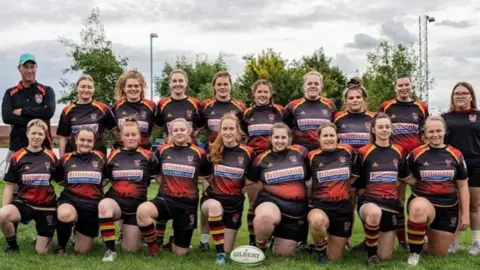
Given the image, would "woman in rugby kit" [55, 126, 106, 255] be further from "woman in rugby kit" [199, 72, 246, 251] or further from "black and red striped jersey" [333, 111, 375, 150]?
"black and red striped jersey" [333, 111, 375, 150]

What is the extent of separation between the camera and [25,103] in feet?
21.6

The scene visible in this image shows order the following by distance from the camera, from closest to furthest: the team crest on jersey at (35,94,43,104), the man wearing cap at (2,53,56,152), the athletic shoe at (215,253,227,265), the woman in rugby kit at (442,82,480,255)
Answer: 1. the athletic shoe at (215,253,227,265)
2. the woman in rugby kit at (442,82,480,255)
3. the man wearing cap at (2,53,56,152)
4. the team crest on jersey at (35,94,43,104)

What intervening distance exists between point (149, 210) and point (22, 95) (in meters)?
2.29

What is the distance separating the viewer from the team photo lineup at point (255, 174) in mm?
5555

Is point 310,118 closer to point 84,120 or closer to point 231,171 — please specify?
point 231,171

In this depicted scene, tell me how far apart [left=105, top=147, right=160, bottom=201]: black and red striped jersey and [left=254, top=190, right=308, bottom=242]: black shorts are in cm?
116

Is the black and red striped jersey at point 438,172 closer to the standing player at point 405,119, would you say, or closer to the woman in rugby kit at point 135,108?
the standing player at point 405,119

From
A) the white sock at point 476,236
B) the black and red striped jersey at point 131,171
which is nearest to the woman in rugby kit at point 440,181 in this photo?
the white sock at point 476,236

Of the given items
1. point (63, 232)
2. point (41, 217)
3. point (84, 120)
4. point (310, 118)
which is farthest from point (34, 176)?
point (310, 118)

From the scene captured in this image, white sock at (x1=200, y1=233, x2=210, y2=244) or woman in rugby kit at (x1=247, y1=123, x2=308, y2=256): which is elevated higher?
woman in rugby kit at (x1=247, y1=123, x2=308, y2=256)

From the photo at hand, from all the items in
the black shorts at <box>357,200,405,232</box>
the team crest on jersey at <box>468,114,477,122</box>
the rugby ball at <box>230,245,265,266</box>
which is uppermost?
the team crest on jersey at <box>468,114,477,122</box>

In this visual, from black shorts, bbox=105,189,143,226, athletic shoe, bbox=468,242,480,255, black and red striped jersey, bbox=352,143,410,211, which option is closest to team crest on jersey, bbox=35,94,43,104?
black shorts, bbox=105,189,143,226

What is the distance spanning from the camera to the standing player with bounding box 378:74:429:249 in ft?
20.2

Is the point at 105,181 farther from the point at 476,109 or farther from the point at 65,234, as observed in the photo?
the point at 476,109
